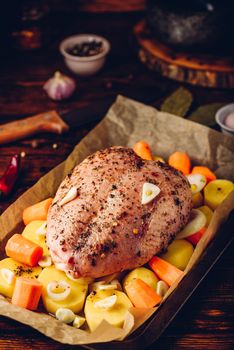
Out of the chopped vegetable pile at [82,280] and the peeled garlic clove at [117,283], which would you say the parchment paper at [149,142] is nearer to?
A: the chopped vegetable pile at [82,280]

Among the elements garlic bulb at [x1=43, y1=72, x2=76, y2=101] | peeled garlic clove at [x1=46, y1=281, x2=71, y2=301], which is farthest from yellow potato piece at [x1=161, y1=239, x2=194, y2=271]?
garlic bulb at [x1=43, y1=72, x2=76, y2=101]

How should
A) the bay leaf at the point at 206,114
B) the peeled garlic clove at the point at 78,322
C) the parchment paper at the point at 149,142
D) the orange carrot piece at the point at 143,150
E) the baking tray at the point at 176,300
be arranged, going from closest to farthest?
1. the baking tray at the point at 176,300
2. the peeled garlic clove at the point at 78,322
3. the parchment paper at the point at 149,142
4. the orange carrot piece at the point at 143,150
5. the bay leaf at the point at 206,114

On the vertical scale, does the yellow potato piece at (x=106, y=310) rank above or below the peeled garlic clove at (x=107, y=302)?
below

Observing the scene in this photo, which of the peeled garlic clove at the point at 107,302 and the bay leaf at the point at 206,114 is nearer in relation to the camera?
the peeled garlic clove at the point at 107,302

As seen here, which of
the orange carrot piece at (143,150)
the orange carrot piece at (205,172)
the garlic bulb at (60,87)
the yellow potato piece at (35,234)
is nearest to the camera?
the yellow potato piece at (35,234)

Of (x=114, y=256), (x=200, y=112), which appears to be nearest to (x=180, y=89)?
(x=200, y=112)

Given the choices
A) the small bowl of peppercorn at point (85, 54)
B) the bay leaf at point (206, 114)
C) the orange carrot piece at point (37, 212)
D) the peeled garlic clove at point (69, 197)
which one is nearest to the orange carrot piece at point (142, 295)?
the peeled garlic clove at point (69, 197)
